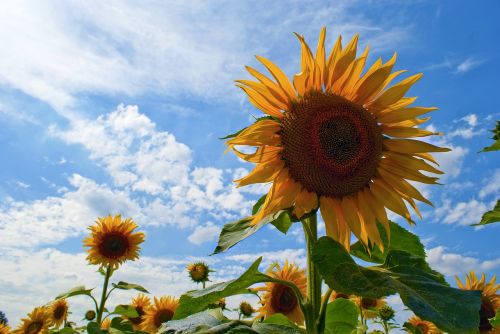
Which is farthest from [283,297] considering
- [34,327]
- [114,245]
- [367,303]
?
[34,327]

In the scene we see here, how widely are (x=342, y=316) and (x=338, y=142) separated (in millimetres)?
1109

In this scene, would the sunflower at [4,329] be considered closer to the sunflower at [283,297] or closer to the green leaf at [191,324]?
the sunflower at [283,297]

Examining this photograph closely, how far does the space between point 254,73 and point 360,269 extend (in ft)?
4.04

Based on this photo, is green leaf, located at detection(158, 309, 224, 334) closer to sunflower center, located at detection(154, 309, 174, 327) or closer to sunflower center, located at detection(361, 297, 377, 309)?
sunflower center, located at detection(361, 297, 377, 309)

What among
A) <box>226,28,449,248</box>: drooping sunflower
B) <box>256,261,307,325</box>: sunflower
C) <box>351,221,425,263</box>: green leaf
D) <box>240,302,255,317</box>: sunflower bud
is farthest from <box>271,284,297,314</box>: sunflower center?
<box>240,302,255,317</box>: sunflower bud

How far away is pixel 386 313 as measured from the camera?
6676 millimetres

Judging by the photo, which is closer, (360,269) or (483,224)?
(360,269)

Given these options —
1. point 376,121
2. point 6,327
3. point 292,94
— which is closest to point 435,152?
point 376,121

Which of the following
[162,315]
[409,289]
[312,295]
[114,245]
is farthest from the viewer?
[114,245]

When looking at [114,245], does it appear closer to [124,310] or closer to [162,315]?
[162,315]

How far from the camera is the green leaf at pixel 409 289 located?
72.2 inches

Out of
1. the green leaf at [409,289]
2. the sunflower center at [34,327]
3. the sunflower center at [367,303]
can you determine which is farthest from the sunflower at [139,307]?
the green leaf at [409,289]

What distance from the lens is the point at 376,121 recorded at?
2.97m

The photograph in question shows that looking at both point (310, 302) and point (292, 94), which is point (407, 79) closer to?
point (292, 94)
